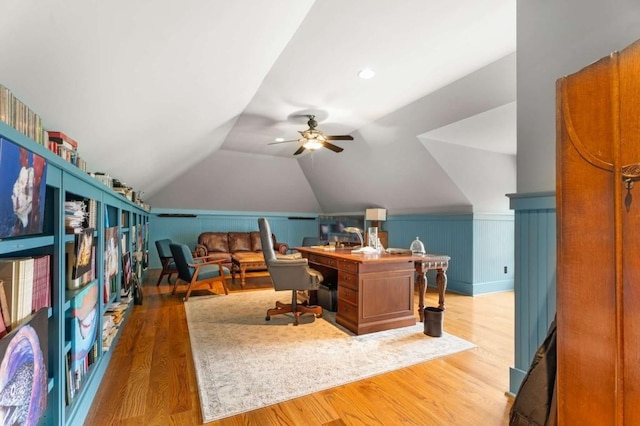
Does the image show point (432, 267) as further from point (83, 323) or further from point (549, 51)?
point (83, 323)

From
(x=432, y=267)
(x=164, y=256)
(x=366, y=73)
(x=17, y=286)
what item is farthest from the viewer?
(x=164, y=256)

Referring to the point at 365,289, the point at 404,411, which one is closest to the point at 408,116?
the point at 365,289

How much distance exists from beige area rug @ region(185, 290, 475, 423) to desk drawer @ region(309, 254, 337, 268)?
0.66 meters

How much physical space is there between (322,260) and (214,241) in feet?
14.0

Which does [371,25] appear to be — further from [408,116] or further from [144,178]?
[144,178]

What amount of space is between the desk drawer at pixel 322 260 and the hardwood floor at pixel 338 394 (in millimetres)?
1387

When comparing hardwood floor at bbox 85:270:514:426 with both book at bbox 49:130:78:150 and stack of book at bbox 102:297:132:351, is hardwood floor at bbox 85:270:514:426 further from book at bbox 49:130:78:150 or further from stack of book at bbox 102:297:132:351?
book at bbox 49:130:78:150

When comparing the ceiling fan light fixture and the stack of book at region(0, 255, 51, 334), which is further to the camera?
the ceiling fan light fixture

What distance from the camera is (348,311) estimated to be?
313cm

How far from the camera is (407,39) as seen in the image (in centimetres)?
229

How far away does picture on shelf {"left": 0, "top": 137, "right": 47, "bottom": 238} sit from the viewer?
828 millimetres

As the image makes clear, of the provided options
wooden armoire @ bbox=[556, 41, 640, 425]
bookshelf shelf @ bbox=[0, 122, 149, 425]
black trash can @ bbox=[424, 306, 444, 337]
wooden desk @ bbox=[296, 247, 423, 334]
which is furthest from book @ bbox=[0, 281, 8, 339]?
black trash can @ bbox=[424, 306, 444, 337]

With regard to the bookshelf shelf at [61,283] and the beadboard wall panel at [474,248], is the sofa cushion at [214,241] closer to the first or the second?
the beadboard wall panel at [474,248]

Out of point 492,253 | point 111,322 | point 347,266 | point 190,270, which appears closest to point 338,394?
point 347,266
